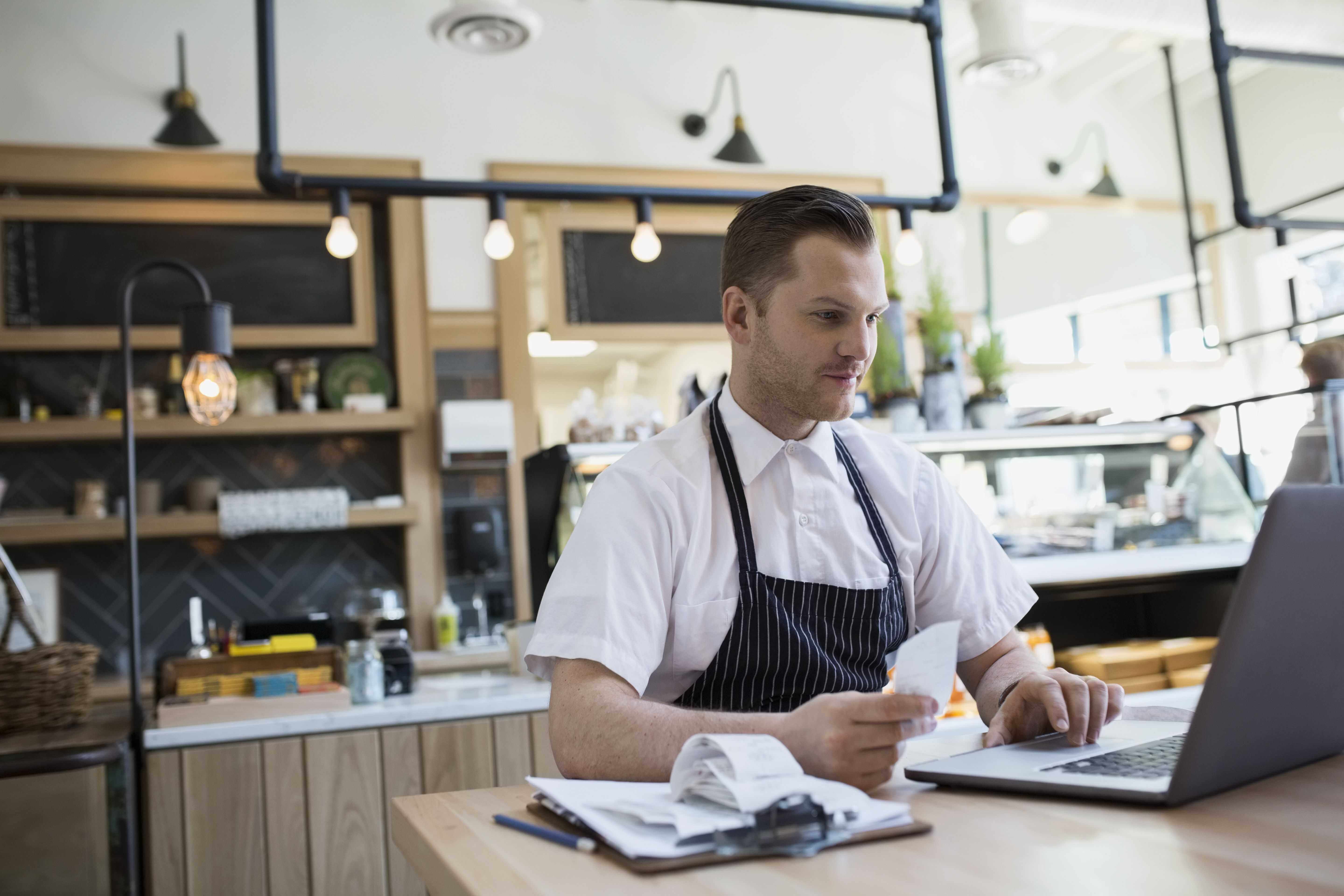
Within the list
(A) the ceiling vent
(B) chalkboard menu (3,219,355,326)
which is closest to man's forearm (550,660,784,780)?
(A) the ceiling vent

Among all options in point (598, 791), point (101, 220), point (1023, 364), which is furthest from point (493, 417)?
point (598, 791)

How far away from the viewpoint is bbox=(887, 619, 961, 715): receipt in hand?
96 cm

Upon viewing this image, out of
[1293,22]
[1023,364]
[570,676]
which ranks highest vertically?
[1293,22]

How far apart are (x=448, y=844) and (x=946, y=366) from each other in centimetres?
284

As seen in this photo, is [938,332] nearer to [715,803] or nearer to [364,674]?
[364,674]

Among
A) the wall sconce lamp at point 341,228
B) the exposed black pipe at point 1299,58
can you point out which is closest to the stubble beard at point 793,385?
the wall sconce lamp at point 341,228

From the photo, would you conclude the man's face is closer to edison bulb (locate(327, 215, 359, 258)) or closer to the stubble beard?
the stubble beard

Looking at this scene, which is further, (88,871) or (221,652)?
(221,652)

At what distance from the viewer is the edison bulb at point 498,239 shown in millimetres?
3121

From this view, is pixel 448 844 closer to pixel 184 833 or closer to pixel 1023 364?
pixel 184 833

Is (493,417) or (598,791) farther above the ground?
(493,417)

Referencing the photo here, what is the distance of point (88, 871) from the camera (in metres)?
2.41

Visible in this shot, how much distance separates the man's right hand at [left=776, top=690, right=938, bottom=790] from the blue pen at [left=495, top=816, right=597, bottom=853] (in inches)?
9.0

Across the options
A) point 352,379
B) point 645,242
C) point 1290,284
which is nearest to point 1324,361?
point 1290,284
